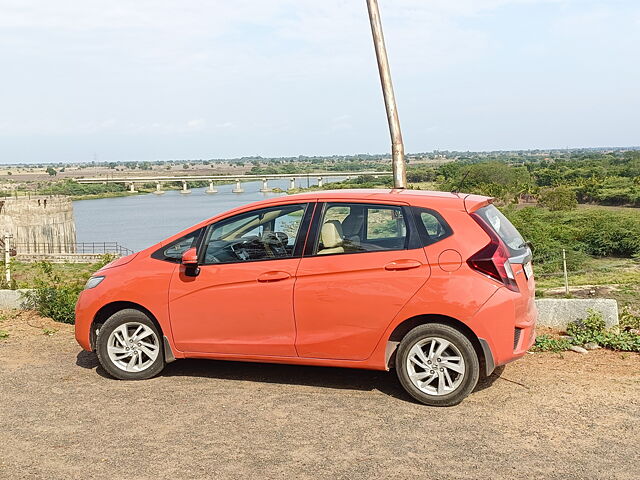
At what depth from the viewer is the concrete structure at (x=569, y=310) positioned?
23.7 ft

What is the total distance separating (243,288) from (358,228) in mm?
1016

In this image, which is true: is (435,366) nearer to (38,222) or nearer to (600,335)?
(600,335)

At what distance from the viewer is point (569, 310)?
739 centimetres

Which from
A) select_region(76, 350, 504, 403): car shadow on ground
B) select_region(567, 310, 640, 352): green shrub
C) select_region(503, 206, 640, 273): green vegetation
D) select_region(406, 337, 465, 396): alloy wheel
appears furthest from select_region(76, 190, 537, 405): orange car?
select_region(503, 206, 640, 273): green vegetation

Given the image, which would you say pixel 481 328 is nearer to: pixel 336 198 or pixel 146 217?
pixel 336 198

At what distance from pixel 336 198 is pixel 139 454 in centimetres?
239

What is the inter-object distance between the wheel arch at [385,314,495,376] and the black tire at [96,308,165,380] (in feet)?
6.36

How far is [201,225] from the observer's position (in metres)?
5.98

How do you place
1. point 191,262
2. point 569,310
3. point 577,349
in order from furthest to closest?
point 569,310, point 577,349, point 191,262

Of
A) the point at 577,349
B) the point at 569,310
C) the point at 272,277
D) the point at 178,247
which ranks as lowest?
the point at 577,349

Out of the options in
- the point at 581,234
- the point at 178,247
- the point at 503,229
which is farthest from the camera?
the point at 581,234

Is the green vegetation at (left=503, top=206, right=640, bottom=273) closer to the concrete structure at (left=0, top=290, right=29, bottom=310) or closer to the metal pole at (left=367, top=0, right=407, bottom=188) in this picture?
the metal pole at (left=367, top=0, right=407, bottom=188)

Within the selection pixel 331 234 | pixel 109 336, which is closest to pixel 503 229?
pixel 331 234

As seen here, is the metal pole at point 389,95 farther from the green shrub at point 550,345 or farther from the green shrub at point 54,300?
the green shrub at point 54,300
